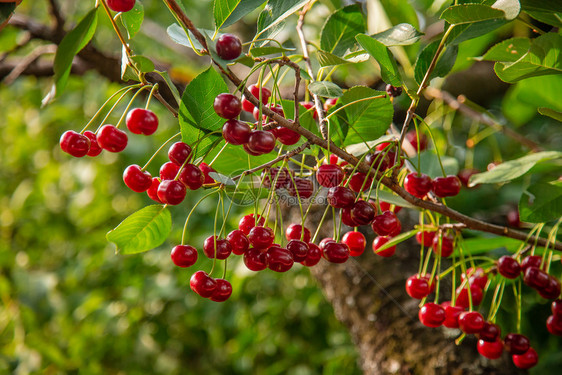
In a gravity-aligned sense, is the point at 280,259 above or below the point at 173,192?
below

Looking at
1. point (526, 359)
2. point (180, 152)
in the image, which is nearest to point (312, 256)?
point (180, 152)

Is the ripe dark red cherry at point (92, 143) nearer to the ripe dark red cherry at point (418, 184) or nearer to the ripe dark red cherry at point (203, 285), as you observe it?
the ripe dark red cherry at point (203, 285)

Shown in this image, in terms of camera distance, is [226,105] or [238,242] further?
[238,242]

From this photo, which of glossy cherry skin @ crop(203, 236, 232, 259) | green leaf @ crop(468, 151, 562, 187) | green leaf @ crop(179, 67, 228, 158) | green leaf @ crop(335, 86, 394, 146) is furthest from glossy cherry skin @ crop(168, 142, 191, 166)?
green leaf @ crop(468, 151, 562, 187)

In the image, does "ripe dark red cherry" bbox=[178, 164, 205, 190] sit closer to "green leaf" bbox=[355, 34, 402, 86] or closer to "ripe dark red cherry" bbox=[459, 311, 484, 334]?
"green leaf" bbox=[355, 34, 402, 86]

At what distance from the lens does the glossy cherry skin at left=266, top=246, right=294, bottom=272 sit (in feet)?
2.26

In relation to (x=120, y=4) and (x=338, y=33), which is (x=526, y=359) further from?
(x=120, y=4)

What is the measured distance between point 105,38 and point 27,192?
1401mm

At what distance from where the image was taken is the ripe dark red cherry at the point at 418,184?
30.1 inches

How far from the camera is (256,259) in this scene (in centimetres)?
72

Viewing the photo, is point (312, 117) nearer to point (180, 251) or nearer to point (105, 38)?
point (180, 251)

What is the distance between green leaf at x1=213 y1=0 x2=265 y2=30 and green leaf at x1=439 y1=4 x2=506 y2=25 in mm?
256

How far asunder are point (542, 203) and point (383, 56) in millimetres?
405

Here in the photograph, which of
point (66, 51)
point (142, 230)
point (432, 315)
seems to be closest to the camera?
point (66, 51)
